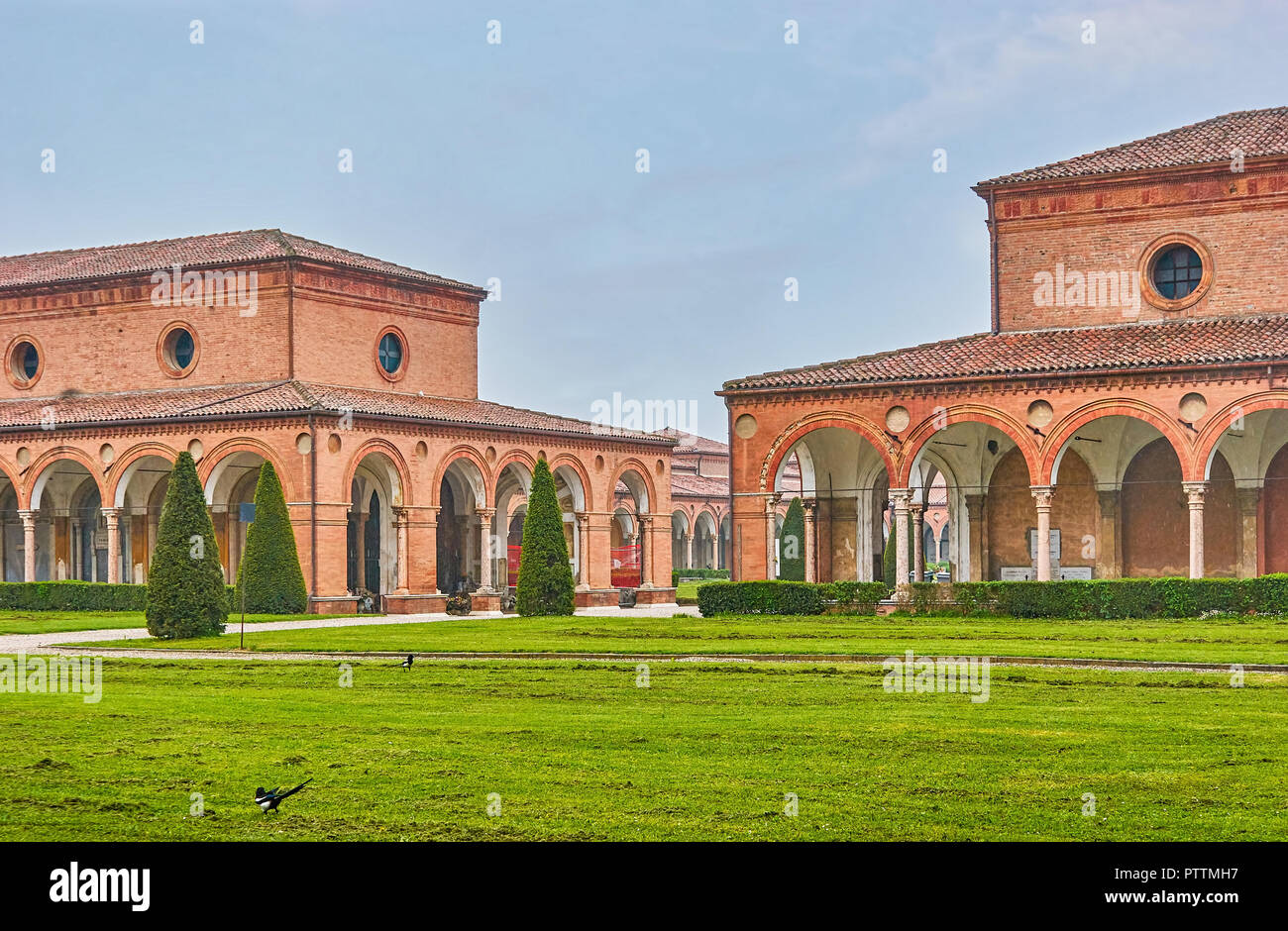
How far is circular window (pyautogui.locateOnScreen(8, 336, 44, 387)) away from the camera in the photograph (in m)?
46.5

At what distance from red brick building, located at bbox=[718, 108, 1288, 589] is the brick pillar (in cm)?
3

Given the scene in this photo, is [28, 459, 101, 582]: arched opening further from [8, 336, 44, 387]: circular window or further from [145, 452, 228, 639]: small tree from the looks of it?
[145, 452, 228, 639]: small tree

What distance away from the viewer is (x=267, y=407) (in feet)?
126

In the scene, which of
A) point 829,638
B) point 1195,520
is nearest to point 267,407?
point 829,638

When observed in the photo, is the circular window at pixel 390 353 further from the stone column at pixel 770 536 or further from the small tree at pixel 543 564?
the stone column at pixel 770 536

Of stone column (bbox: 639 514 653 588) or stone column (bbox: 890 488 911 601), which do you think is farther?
stone column (bbox: 639 514 653 588)

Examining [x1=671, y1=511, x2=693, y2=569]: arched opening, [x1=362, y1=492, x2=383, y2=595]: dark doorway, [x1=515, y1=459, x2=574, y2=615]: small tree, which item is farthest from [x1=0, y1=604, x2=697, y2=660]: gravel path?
[x1=671, y1=511, x2=693, y2=569]: arched opening

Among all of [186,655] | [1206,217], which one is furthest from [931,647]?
[1206,217]

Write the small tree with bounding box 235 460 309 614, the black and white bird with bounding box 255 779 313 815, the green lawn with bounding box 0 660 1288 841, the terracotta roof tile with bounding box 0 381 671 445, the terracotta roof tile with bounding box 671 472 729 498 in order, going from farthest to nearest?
the terracotta roof tile with bounding box 671 472 729 498 → the terracotta roof tile with bounding box 0 381 671 445 → the small tree with bounding box 235 460 309 614 → the black and white bird with bounding box 255 779 313 815 → the green lawn with bounding box 0 660 1288 841

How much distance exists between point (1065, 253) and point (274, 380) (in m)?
20.8

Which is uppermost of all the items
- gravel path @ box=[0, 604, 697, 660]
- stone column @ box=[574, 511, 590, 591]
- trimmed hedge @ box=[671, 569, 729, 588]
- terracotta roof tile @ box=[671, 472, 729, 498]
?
terracotta roof tile @ box=[671, 472, 729, 498]

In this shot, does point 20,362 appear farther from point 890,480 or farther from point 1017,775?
point 1017,775
